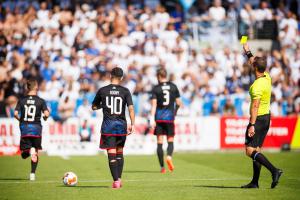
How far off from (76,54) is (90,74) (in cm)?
104

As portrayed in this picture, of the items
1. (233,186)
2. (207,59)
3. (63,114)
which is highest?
(207,59)

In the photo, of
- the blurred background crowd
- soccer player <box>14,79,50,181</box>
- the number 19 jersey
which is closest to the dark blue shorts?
soccer player <box>14,79,50,181</box>

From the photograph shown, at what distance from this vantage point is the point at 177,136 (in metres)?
26.5

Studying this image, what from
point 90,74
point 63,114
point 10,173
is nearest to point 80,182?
point 10,173

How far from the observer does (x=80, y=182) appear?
605 inches

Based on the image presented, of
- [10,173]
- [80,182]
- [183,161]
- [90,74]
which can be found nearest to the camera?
[80,182]

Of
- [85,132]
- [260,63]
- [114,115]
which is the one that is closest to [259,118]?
[260,63]

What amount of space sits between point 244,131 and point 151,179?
38.2 ft

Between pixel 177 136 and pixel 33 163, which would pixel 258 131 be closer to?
pixel 33 163

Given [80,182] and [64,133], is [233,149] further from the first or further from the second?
[80,182]

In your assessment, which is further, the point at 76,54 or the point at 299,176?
the point at 76,54

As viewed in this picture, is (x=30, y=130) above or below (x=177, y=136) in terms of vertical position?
above

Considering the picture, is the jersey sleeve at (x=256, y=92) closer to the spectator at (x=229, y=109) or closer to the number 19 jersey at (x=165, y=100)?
the number 19 jersey at (x=165, y=100)

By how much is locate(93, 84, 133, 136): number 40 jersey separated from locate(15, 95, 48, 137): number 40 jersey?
2.77 m
